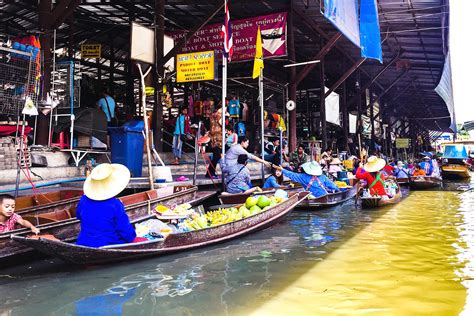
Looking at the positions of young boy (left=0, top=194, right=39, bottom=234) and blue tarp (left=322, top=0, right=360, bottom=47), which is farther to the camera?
blue tarp (left=322, top=0, right=360, bottom=47)

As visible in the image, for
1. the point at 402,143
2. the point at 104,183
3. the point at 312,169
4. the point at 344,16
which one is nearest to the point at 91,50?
the point at 344,16

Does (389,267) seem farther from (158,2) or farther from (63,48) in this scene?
(63,48)

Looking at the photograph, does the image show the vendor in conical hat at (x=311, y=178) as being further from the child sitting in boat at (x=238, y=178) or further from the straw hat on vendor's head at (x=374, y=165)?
the child sitting in boat at (x=238, y=178)

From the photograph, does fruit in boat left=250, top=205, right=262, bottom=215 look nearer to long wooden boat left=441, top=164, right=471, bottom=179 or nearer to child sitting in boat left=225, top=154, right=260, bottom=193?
child sitting in boat left=225, top=154, right=260, bottom=193

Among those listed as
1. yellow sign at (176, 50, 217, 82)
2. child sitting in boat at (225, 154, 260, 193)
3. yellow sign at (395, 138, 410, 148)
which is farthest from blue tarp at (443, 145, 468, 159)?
child sitting in boat at (225, 154, 260, 193)

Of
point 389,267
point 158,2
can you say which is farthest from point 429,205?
point 158,2

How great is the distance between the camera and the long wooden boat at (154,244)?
394 cm

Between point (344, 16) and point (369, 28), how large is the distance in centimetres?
190

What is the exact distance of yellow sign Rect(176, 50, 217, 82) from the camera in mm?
9237

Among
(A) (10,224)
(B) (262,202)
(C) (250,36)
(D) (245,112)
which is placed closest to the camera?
(A) (10,224)

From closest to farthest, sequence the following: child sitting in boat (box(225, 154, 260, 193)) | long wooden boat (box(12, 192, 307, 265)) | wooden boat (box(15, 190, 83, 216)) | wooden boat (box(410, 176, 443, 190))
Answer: long wooden boat (box(12, 192, 307, 265)) < wooden boat (box(15, 190, 83, 216)) < child sitting in boat (box(225, 154, 260, 193)) < wooden boat (box(410, 176, 443, 190))

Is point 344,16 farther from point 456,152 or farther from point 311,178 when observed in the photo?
point 456,152

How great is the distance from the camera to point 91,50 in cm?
1380

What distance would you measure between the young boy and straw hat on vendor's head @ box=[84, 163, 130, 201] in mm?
772
